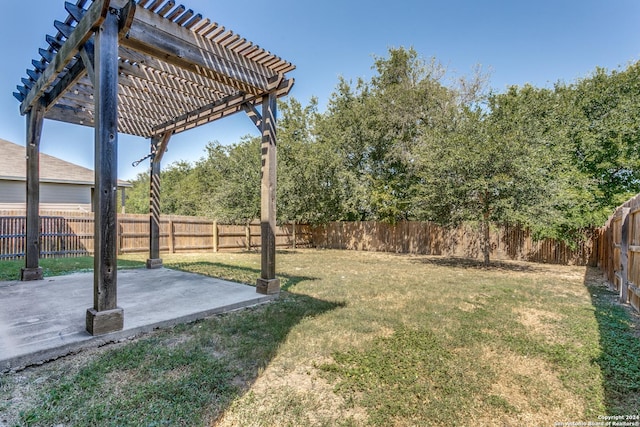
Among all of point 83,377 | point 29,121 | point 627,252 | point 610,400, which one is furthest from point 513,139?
point 29,121

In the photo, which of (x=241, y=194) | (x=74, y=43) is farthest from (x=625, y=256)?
(x=241, y=194)

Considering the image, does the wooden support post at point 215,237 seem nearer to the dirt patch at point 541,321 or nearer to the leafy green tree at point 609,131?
the dirt patch at point 541,321

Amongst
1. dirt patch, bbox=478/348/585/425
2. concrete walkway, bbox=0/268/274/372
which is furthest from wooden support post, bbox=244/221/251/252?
A: dirt patch, bbox=478/348/585/425

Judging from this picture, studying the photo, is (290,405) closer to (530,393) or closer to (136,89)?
(530,393)

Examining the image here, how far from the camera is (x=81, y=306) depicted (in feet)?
11.5

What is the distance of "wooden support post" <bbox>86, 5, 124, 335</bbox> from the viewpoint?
274 centimetres

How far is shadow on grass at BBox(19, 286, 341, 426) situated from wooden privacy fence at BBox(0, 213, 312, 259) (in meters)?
9.34

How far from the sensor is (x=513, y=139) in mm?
8000

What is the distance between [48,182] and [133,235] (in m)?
3.91

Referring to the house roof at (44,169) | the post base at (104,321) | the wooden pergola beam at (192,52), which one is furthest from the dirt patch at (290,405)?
the house roof at (44,169)

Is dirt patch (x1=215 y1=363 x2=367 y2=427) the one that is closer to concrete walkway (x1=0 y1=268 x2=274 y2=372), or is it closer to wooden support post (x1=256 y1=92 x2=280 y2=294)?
concrete walkway (x1=0 y1=268 x2=274 y2=372)

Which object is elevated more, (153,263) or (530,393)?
(153,263)

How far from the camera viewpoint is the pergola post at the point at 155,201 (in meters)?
6.25

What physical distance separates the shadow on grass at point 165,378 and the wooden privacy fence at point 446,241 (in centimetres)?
822
